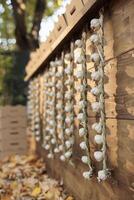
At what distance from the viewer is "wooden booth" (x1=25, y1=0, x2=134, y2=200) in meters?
2.99

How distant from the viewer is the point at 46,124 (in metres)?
6.47

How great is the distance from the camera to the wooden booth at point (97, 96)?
2.99 meters

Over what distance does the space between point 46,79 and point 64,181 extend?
162 centimetres

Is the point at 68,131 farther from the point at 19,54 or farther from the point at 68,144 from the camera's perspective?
the point at 19,54

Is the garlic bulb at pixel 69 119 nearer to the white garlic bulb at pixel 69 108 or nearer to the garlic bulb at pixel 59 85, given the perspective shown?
the white garlic bulb at pixel 69 108

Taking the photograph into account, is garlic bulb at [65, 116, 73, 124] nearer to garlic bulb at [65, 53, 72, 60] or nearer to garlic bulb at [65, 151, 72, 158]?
garlic bulb at [65, 151, 72, 158]

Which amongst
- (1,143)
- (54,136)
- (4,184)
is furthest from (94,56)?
(1,143)

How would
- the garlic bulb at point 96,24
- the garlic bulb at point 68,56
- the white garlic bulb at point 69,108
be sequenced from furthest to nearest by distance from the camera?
the garlic bulb at point 68,56 < the white garlic bulb at point 69,108 < the garlic bulb at point 96,24

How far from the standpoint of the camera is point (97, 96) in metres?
3.44

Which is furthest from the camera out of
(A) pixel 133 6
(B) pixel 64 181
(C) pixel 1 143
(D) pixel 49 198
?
(C) pixel 1 143

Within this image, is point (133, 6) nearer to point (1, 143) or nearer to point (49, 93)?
point (49, 93)

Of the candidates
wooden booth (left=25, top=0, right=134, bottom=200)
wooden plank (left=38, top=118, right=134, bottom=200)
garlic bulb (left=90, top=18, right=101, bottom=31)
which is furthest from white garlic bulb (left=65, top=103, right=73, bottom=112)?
garlic bulb (left=90, top=18, right=101, bottom=31)

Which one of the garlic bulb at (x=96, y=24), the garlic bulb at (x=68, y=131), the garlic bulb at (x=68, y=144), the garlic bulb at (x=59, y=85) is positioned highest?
the garlic bulb at (x=96, y=24)

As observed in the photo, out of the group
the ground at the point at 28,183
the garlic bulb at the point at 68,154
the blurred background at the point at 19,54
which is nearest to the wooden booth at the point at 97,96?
the garlic bulb at the point at 68,154
